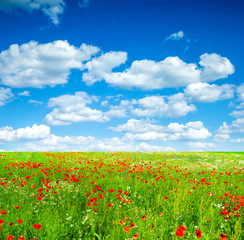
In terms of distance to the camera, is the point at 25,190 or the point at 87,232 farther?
the point at 25,190

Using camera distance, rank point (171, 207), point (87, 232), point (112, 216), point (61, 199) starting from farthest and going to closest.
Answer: point (61, 199)
point (171, 207)
point (112, 216)
point (87, 232)

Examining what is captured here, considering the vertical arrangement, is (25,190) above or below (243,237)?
above

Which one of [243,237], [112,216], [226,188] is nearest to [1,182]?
[112,216]

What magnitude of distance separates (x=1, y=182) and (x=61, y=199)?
111 inches

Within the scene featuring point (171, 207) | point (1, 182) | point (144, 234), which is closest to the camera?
point (144, 234)

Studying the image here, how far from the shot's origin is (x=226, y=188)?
31.3 ft

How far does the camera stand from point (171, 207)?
6273 mm

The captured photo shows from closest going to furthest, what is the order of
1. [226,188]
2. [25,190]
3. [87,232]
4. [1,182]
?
[87,232], [25,190], [1,182], [226,188]

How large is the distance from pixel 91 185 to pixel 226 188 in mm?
5962

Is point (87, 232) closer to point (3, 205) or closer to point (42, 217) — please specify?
point (42, 217)

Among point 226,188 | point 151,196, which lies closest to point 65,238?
point 151,196

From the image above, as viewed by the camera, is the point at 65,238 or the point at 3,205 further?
the point at 3,205

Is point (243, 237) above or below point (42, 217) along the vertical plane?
below

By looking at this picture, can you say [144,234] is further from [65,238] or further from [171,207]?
[171,207]
